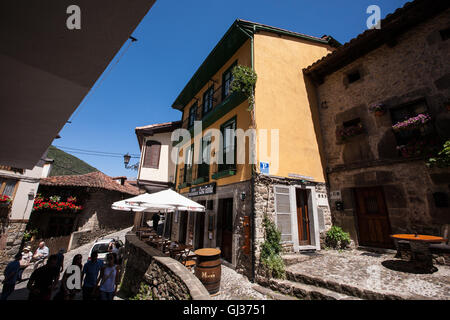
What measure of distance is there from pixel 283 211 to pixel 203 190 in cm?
414

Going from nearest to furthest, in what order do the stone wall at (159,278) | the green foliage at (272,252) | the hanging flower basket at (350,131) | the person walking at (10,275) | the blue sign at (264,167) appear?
the stone wall at (159,278)
the green foliage at (272,252)
the person walking at (10,275)
the blue sign at (264,167)
the hanging flower basket at (350,131)

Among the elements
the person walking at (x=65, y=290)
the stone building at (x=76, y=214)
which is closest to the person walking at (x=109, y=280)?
the person walking at (x=65, y=290)

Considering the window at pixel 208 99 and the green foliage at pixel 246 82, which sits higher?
the window at pixel 208 99

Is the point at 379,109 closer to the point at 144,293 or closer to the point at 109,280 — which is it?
the point at 109,280

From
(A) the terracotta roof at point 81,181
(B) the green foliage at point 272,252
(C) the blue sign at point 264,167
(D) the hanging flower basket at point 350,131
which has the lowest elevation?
(B) the green foliage at point 272,252

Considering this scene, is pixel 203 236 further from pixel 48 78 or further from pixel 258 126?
pixel 48 78

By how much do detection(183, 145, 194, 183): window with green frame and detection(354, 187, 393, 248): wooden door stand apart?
867 cm

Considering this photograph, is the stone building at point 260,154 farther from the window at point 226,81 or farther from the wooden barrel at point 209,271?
the wooden barrel at point 209,271

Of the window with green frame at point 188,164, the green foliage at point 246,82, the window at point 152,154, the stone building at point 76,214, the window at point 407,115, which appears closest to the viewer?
the window at point 407,115

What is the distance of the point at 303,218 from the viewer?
300 inches

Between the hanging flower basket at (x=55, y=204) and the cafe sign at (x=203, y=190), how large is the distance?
421 inches

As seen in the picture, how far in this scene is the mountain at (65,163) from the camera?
139 ft

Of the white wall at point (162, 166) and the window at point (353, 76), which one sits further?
the white wall at point (162, 166)
